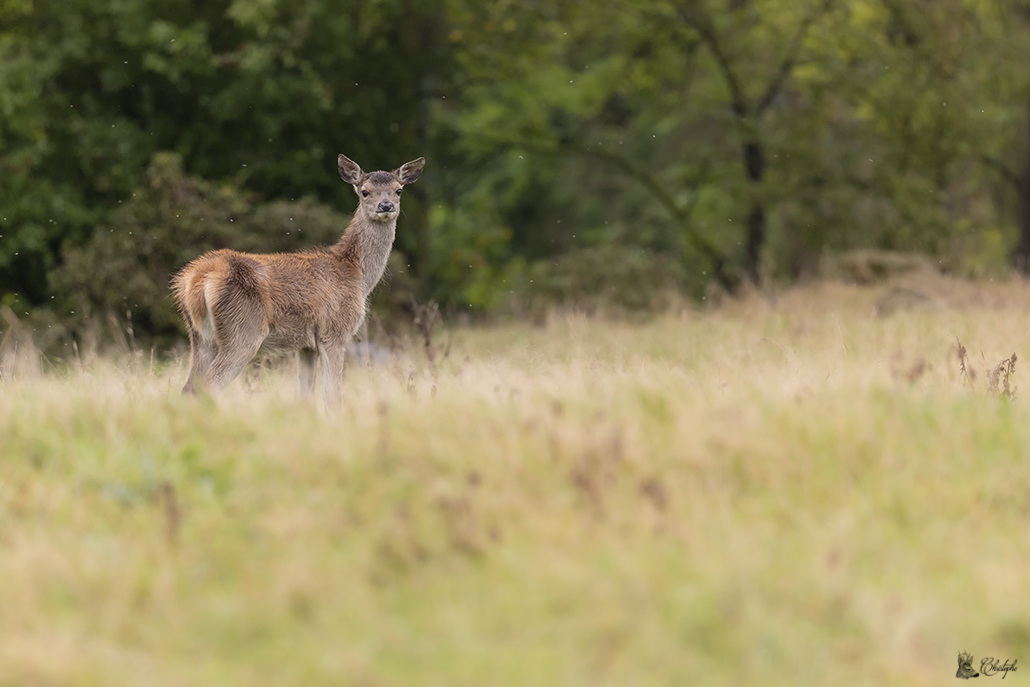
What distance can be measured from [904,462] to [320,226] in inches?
450

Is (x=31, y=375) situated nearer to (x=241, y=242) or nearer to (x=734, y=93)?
(x=241, y=242)

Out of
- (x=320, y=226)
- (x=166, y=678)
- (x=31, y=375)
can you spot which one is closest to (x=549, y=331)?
(x=320, y=226)

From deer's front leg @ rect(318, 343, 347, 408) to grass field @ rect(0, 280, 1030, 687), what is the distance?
4.22ft

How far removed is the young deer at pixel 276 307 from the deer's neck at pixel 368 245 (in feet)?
0.04

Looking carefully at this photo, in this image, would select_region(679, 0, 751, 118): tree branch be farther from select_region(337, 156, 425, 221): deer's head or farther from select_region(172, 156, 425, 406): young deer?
select_region(172, 156, 425, 406): young deer

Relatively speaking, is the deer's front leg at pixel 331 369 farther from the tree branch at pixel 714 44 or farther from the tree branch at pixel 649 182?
the tree branch at pixel 714 44

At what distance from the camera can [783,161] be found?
21.2m

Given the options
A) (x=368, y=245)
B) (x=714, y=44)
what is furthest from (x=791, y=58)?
(x=368, y=245)

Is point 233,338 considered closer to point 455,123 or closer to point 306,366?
point 306,366

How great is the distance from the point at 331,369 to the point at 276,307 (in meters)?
0.58

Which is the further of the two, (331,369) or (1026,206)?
(1026,206)

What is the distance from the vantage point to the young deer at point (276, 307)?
824cm

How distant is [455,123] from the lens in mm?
21562

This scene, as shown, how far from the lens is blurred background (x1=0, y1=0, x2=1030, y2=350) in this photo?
16.3 metres
